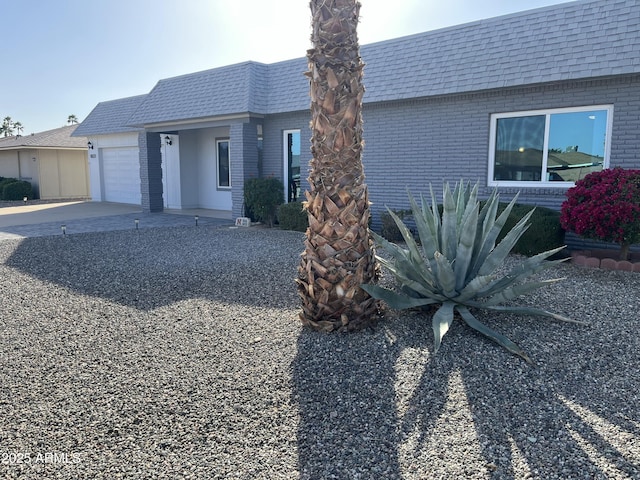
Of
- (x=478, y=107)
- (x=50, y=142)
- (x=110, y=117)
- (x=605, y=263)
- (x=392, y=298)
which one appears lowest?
(x=605, y=263)

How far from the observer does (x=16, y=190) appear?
961 inches

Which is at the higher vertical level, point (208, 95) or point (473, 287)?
point (208, 95)

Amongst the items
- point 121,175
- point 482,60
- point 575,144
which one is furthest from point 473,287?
point 121,175

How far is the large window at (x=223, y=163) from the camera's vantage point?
17453 mm

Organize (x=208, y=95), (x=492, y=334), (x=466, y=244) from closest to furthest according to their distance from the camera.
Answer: (x=492, y=334) < (x=466, y=244) < (x=208, y=95)

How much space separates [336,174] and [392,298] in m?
1.29

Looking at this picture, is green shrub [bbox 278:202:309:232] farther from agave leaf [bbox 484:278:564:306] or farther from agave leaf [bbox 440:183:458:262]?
agave leaf [bbox 484:278:564:306]

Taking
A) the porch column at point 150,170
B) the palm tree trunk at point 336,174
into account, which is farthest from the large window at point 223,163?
the palm tree trunk at point 336,174

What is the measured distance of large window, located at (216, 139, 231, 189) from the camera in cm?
1745

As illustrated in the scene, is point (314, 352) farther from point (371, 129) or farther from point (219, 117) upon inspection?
point (219, 117)

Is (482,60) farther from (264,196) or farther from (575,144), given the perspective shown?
(264,196)

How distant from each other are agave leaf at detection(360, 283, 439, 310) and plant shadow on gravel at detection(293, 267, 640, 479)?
241mm

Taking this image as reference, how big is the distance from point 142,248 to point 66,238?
2521mm

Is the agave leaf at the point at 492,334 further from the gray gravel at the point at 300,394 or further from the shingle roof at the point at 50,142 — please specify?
the shingle roof at the point at 50,142
